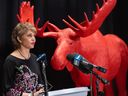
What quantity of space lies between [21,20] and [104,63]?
2.28 ft

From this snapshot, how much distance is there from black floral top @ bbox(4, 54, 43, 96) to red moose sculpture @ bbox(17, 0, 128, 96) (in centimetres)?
28

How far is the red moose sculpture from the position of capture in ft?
7.48

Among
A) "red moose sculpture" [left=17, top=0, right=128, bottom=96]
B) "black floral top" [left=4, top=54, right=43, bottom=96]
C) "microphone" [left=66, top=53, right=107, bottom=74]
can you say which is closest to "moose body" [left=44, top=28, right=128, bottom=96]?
"red moose sculpture" [left=17, top=0, right=128, bottom=96]

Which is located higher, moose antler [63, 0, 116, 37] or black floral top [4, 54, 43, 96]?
moose antler [63, 0, 116, 37]

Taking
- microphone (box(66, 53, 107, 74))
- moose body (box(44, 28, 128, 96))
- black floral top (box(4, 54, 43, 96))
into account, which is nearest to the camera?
microphone (box(66, 53, 107, 74))

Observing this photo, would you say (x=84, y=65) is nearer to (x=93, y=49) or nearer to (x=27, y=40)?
(x=27, y=40)

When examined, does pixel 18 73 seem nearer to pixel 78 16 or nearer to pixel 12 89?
pixel 12 89

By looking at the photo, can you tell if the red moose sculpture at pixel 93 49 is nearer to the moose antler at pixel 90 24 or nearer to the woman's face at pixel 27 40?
the moose antler at pixel 90 24

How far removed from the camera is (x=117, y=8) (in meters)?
2.98

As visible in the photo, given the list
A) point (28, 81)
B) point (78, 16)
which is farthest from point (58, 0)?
point (28, 81)

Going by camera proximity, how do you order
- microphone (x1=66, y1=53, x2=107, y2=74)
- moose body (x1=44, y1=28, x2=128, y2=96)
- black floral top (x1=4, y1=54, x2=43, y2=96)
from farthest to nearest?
moose body (x1=44, y1=28, x2=128, y2=96) → black floral top (x1=4, y1=54, x2=43, y2=96) → microphone (x1=66, y1=53, x2=107, y2=74)

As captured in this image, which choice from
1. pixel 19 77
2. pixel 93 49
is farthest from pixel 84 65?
pixel 93 49

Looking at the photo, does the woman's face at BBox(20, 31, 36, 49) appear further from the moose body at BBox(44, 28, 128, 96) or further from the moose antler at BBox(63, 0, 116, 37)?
the moose antler at BBox(63, 0, 116, 37)

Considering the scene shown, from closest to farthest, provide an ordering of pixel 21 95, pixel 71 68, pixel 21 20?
1. pixel 21 95
2. pixel 21 20
3. pixel 71 68
